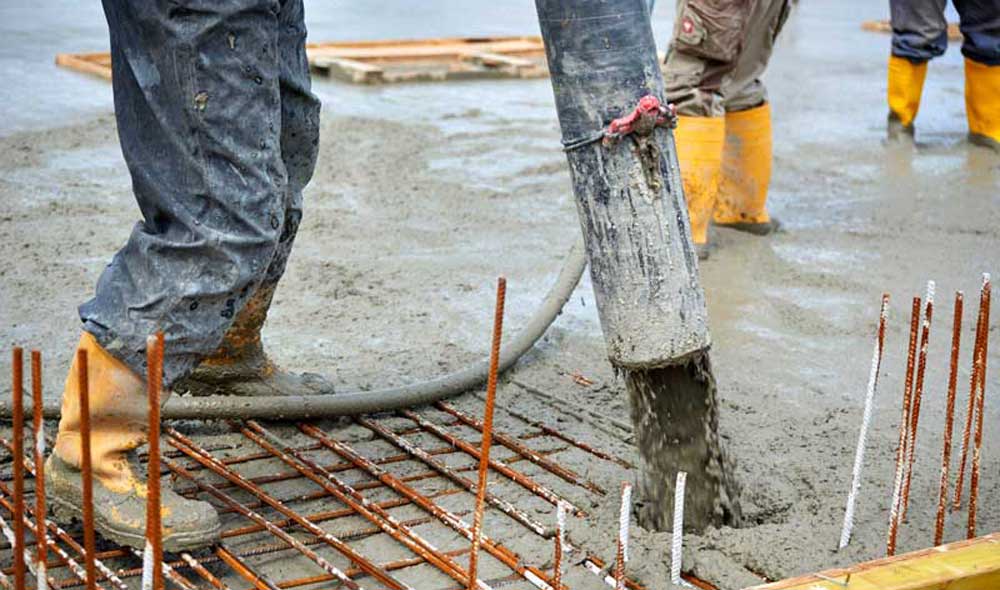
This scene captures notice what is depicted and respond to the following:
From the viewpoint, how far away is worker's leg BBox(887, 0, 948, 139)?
6.27 metres

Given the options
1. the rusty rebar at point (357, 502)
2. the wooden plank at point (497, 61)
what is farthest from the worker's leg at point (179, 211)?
the wooden plank at point (497, 61)

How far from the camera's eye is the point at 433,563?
2.33m

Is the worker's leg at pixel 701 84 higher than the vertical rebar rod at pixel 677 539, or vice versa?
the worker's leg at pixel 701 84

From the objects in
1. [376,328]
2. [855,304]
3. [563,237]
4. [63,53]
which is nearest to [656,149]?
[376,328]

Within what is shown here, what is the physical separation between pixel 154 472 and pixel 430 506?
0.96 m

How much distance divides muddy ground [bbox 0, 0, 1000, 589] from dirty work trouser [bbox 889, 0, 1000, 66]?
436mm

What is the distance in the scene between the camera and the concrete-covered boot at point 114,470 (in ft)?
7.48

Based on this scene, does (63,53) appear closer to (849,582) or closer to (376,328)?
(376,328)

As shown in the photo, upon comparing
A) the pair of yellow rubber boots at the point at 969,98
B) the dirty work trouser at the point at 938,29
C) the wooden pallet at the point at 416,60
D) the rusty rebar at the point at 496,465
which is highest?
the dirty work trouser at the point at 938,29

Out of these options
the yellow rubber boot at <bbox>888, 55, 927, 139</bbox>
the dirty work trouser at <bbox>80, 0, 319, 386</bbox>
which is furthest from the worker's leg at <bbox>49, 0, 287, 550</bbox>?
the yellow rubber boot at <bbox>888, 55, 927, 139</bbox>

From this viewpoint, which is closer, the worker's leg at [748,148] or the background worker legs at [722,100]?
the background worker legs at [722,100]

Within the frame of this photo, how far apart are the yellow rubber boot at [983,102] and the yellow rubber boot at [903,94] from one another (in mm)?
295

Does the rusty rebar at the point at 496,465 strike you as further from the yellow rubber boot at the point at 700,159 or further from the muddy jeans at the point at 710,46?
the muddy jeans at the point at 710,46

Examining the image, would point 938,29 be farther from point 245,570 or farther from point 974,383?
point 245,570
